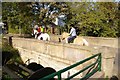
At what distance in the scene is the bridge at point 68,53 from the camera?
23.8 feet

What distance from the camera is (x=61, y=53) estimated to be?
1166 centimetres

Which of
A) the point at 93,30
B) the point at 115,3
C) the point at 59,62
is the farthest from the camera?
the point at 93,30

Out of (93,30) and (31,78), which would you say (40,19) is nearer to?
(93,30)

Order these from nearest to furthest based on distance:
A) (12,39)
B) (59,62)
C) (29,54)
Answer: (59,62) → (29,54) → (12,39)

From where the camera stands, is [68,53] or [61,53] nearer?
[68,53]

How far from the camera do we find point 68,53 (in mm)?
10961

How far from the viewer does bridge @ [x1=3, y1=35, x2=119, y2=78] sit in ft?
23.8

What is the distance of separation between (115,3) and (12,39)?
35.2 feet

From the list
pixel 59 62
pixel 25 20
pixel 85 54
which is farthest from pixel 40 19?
pixel 85 54

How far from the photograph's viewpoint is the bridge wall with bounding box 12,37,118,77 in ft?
23.7

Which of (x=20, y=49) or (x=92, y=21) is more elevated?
(x=92, y=21)

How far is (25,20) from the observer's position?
25.0 metres

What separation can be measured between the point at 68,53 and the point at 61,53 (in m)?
0.78

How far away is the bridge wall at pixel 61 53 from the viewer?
724 centimetres
